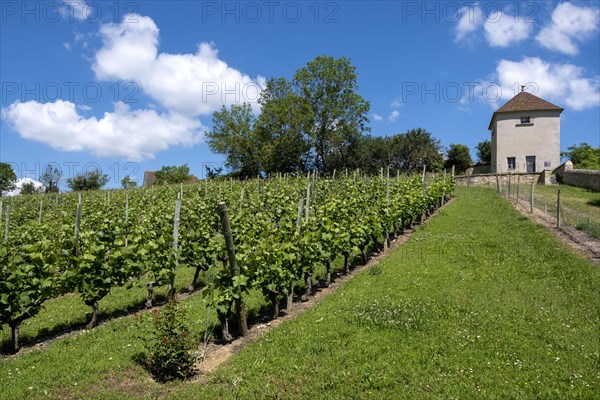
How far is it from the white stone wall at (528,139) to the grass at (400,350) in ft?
113

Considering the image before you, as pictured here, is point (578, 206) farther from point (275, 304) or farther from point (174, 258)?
point (174, 258)

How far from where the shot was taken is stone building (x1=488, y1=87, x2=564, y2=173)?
4106 cm

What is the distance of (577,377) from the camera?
5695mm

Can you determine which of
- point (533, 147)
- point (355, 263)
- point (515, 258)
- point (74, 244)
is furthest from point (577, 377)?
point (533, 147)

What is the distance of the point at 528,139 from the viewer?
137 feet

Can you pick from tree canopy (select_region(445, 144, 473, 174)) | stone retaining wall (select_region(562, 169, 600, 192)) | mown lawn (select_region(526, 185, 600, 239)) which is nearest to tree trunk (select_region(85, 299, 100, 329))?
mown lawn (select_region(526, 185, 600, 239))

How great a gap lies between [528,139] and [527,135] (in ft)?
1.26

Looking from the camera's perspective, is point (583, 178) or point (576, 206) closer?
point (576, 206)

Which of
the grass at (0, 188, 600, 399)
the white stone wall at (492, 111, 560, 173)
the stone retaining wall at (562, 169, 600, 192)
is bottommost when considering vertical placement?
the grass at (0, 188, 600, 399)

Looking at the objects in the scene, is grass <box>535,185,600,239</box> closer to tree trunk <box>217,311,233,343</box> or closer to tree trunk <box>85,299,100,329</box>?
tree trunk <box>217,311,233,343</box>

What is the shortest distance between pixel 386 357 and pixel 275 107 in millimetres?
42670

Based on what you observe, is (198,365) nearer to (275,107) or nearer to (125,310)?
(125,310)

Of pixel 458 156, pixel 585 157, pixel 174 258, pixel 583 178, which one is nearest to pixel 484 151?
pixel 458 156

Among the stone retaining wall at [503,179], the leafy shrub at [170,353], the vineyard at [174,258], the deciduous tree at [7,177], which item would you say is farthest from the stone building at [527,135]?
the deciduous tree at [7,177]
